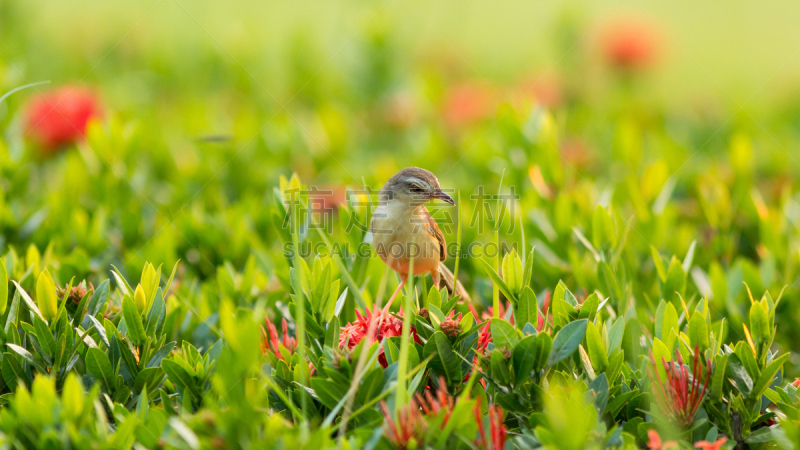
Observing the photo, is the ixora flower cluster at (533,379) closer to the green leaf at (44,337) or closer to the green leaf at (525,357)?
the green leaf at (525,357)

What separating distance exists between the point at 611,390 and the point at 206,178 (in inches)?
129

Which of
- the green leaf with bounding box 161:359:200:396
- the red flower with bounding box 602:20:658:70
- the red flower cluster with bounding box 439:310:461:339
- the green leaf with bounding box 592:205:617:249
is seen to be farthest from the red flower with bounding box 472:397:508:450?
the red flower with bounding box 602:20:658:70

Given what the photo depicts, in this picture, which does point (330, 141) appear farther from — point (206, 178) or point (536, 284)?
point (536, 284)

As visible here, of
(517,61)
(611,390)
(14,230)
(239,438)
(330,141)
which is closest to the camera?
(239,438)

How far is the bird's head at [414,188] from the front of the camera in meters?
3.46

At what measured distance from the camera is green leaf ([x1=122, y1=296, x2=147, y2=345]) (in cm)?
229

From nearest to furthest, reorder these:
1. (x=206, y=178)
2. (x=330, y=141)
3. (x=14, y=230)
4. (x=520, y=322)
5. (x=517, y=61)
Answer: (x=520, y=322) < (x=14, y=230) < (x=206, y=178) < (x=330, y=141) < (x=517, y=61)

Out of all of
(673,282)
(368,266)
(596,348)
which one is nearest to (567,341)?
(596,348)

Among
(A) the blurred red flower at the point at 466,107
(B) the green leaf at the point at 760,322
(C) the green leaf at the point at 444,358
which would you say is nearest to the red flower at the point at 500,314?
(C) the green leaf at the point at 444,358

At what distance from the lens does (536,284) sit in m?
3.41

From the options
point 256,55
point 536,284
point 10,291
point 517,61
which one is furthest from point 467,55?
point 10,291

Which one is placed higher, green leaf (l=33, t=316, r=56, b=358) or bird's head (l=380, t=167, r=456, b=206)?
bird's head (l=380, t=167, r=456, b=206)

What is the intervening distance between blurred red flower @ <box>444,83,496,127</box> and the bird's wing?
2.39 meters

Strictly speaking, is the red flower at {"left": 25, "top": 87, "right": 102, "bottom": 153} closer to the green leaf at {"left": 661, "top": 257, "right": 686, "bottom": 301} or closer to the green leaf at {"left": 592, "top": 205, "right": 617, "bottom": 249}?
the green leaf at {"left": 592, "top": 205, "right": 617, "bottom": 249}
